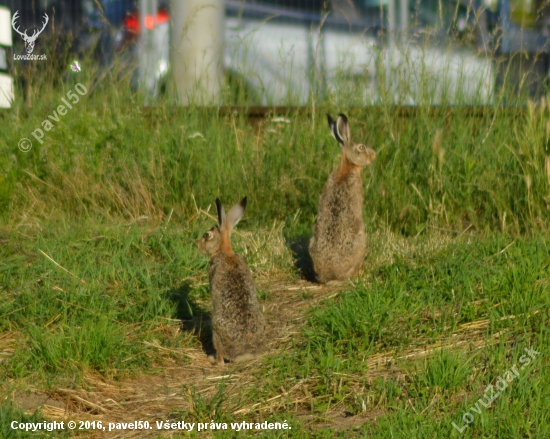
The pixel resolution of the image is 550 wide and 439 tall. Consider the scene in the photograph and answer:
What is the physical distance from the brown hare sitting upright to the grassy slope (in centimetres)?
19

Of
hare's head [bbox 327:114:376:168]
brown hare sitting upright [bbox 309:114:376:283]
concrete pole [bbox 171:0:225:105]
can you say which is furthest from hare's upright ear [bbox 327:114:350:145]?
concrete pole [bbox 171:0:225:105]

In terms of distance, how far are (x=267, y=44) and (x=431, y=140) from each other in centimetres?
400

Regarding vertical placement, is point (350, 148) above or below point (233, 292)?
Answer: above

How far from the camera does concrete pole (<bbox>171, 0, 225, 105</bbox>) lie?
340 inches

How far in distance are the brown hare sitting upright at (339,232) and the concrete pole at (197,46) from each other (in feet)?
9.37

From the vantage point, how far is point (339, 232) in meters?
5.88

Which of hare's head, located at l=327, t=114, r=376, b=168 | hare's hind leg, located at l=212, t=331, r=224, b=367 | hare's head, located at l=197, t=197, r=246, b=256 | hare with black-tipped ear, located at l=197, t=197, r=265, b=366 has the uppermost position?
hare's head, located at l=327, t=114, r=376, b=168

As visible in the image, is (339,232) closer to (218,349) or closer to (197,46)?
(218,349)

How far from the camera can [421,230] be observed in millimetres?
6738

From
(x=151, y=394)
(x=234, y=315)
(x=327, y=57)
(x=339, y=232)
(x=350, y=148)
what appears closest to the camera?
(x=151, y=394)

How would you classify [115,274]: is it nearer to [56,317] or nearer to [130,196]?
[56,317]

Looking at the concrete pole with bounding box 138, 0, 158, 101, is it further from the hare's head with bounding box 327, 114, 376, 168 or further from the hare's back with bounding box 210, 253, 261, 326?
the hare's back with bounding box 210, 253, 261, 326

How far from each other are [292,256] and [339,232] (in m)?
0.61

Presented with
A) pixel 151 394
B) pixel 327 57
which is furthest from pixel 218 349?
pixel 327 57
